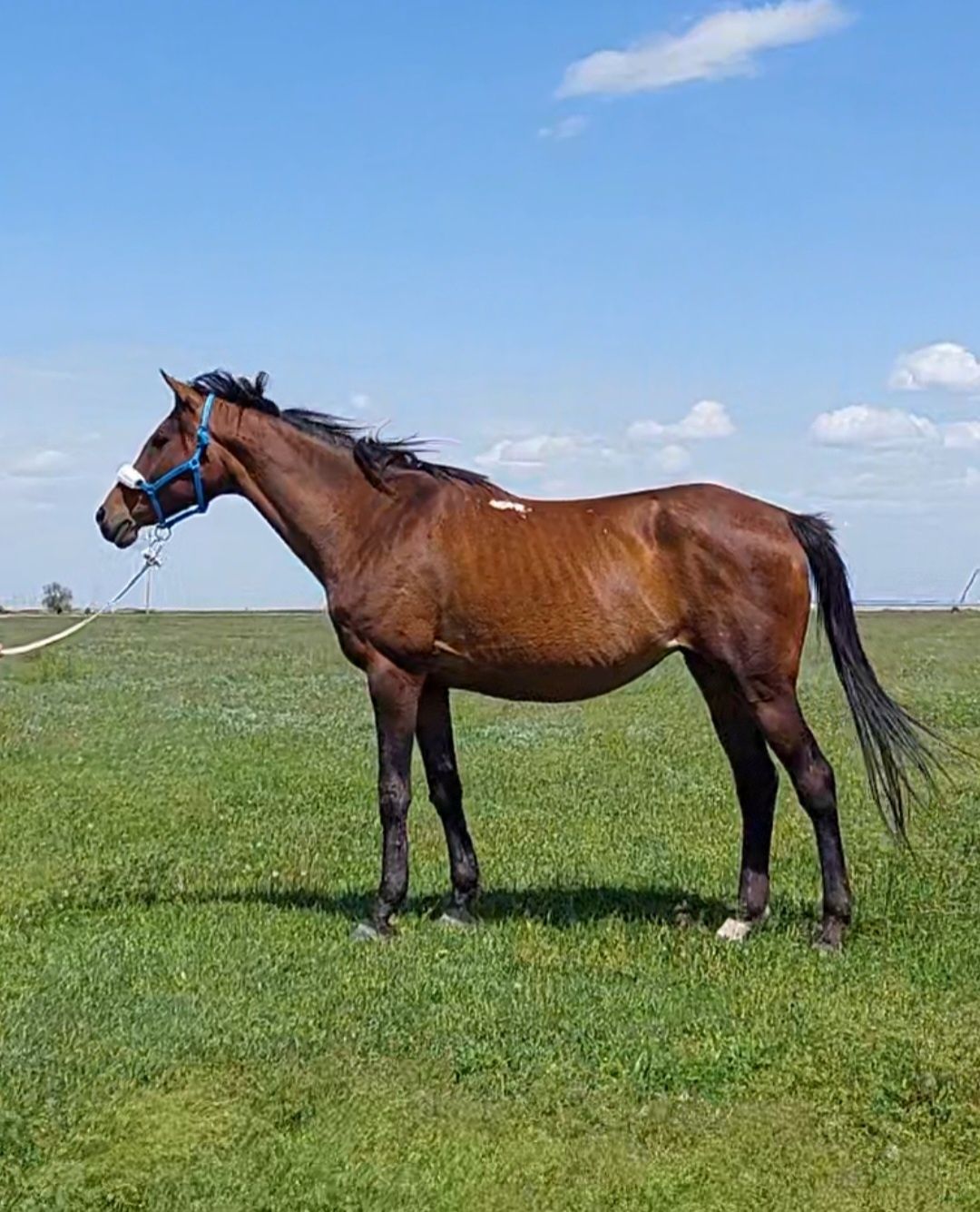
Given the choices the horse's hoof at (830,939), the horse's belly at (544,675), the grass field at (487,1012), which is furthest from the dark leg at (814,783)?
the horse's belly at (544,675)

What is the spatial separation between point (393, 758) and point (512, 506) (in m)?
1.54

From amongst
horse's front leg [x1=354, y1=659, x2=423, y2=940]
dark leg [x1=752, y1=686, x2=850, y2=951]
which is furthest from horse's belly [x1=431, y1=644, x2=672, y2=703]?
dark leg [x1=752, y1=686, x2=850, y2=951]

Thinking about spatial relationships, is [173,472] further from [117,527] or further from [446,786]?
[446,786]

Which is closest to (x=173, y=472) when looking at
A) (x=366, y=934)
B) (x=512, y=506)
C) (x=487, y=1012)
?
(x=512, y=506)

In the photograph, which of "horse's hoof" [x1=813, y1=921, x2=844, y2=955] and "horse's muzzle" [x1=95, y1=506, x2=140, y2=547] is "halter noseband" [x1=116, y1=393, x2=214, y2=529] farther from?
"horse's hoof" [x1=813, y1=921, x2=844, y2=955]

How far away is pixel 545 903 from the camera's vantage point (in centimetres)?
884

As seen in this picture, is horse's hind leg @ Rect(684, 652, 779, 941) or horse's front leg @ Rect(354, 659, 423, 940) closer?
horse's front leg @ Rect(354, 659, 423, 940)

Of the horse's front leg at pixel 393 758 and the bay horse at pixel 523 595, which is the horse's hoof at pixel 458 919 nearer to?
the bay horse at pixel 523 595

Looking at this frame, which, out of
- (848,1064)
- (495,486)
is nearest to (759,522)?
(495,486)

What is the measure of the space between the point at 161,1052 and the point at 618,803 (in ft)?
23.5

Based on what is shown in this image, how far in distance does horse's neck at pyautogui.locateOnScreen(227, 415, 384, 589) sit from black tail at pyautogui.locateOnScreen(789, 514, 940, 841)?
2.45 metres

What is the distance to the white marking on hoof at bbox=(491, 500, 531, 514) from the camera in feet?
27.1

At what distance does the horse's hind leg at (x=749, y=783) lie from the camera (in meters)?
8.23

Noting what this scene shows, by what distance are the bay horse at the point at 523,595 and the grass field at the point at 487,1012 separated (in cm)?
72
